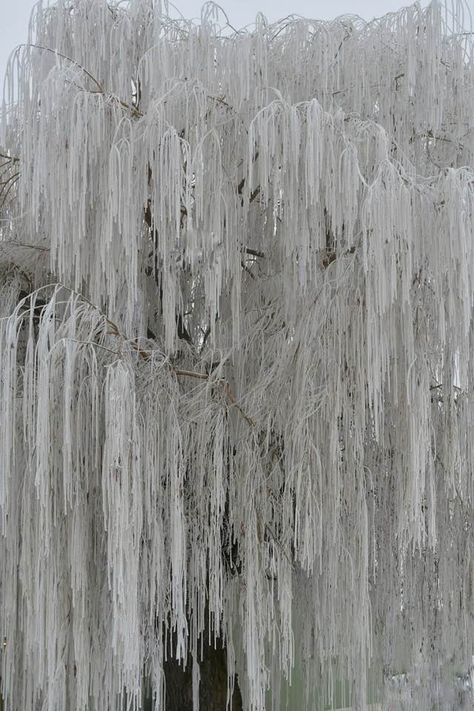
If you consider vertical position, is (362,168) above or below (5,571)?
above

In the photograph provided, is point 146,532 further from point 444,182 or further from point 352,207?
point 444,182

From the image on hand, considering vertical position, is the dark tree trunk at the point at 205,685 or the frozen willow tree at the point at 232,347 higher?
the frozen willow tree at the point at 232,347

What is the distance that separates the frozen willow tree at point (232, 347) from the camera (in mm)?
2406

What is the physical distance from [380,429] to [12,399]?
99 centimetres

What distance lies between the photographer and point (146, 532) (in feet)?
8.38

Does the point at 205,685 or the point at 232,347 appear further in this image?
the point at 205,685

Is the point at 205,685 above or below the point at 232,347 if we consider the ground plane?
below

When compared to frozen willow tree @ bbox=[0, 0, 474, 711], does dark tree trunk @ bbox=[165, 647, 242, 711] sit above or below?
below

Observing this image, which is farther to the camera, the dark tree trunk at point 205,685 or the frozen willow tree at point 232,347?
the dark tree trunk at point 205,685

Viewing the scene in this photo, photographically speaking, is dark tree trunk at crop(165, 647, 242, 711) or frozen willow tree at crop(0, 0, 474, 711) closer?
frozen willow tree at crop(0, 0, 474, 711)

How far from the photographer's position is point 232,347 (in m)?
2.83

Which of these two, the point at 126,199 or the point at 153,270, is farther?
the point at 153,270

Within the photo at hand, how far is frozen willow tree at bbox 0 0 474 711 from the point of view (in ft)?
7.89

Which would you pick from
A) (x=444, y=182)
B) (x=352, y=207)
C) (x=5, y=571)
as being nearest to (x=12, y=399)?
(x=5, y=571)
